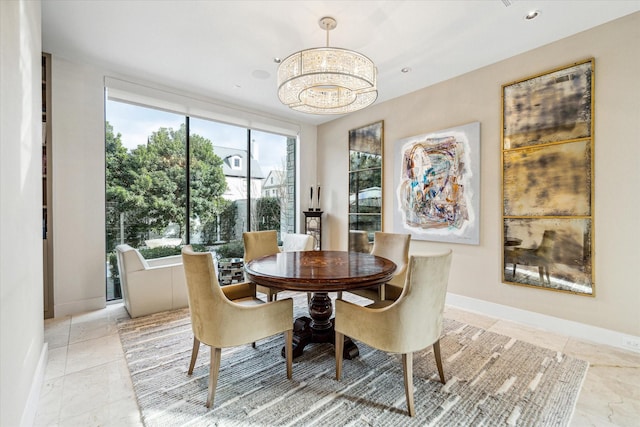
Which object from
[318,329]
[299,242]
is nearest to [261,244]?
[299,242]

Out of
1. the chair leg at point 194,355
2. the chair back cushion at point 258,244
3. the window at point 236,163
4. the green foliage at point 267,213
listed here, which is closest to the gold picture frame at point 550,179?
the chair back cushion at point 258,244

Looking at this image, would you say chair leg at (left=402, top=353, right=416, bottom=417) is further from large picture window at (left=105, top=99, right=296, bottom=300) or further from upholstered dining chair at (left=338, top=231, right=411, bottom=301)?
large picture window at (left=105, top=99, right=296, bottom=300)

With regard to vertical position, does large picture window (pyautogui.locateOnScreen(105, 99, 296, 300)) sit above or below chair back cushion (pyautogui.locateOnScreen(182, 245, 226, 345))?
above

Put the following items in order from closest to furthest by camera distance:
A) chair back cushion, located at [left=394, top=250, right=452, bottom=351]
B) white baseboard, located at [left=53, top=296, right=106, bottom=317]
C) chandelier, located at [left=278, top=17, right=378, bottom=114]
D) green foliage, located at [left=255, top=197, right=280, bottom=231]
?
chair back cushion, located at [left=394, top=250, right=452, bottom=351] → chandelier, located at [left=278, top=17, right=378, bottom=114] → white baseboard, located at [left=53, top=296, right=106, bottom=317] → green foliage, located at [left=255, top=197, right=280, bottom=231]

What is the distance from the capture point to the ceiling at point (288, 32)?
2340 mm

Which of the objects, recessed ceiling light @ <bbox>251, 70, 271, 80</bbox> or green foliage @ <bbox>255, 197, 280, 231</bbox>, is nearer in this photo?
recessed ceiling light @ <bbox>251, 70, 271, 80</bbox>

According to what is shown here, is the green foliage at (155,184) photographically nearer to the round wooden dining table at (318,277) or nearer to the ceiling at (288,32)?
the ceiling at (288,32)

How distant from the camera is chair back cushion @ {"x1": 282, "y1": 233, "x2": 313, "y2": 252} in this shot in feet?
11.9

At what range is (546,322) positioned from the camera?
2.86 m

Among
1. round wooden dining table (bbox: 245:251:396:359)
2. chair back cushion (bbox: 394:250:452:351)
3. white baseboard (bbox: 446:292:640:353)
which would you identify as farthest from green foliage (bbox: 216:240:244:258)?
chair back cushion (bbox: 394:250:452:351)

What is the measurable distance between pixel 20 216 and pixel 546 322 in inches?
172

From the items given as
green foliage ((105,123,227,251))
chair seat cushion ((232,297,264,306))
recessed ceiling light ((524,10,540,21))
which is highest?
recessed ceiling light ((524,10,540,21))

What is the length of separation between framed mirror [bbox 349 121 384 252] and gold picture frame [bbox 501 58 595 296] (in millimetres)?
1761

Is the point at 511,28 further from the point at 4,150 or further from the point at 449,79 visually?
the point at 4,150
